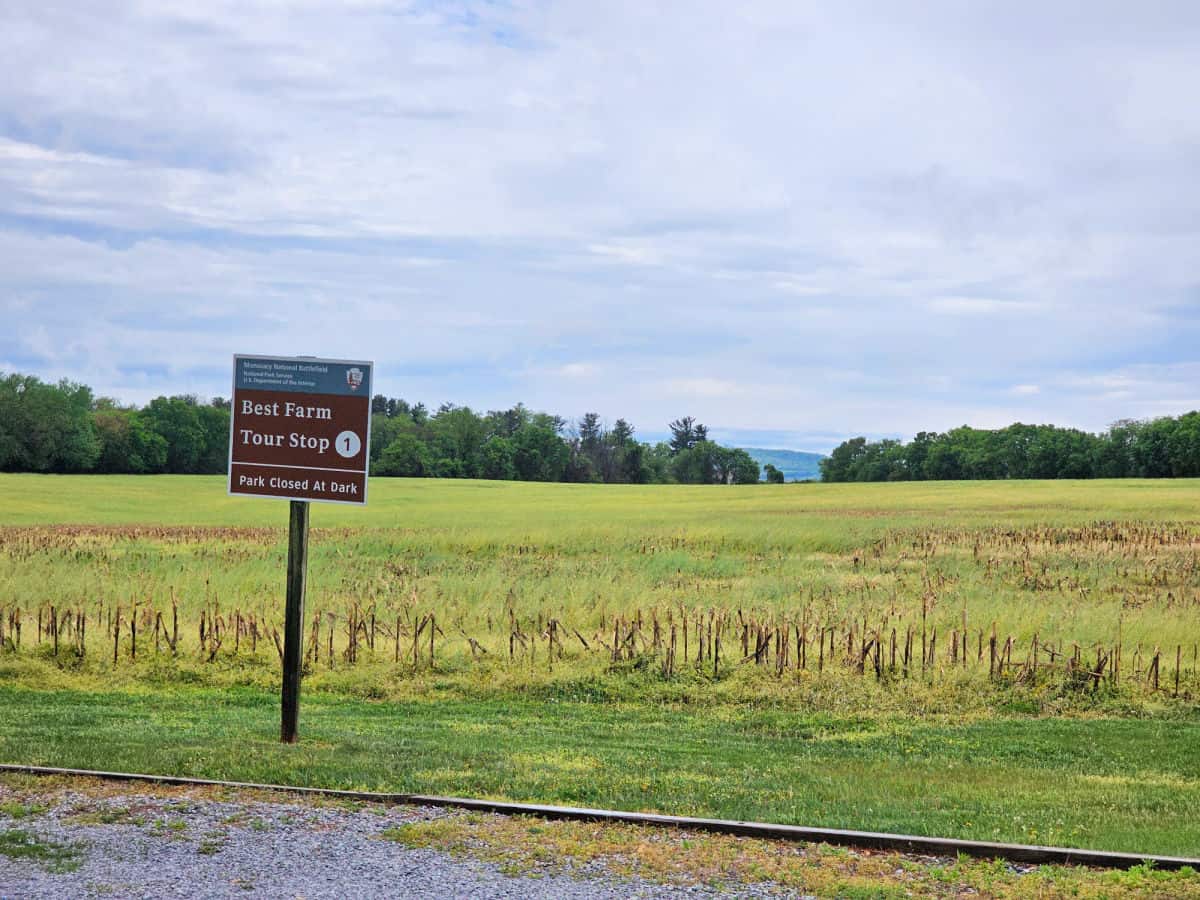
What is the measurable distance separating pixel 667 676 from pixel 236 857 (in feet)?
29.4

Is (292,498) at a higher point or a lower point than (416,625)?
higher

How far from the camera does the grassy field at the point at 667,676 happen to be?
30.2ft

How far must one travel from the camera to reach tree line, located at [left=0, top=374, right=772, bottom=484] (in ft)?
259

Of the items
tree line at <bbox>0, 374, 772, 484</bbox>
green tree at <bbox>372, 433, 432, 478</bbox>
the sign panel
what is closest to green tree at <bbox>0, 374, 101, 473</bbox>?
tree line at <bbox>0, 374, 772, 484</bbox>

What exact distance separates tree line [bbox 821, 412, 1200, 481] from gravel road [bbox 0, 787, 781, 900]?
3351 inches

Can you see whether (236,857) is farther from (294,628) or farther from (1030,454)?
(1030,454)

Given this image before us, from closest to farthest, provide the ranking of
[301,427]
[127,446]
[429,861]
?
[429,861] < [301,427] < [127,446]

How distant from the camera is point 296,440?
34.6 feet

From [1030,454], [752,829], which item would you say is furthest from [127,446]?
[752,829]

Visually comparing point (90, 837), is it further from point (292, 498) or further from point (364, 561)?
point (364, 561)

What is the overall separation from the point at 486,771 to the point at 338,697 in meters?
5.69

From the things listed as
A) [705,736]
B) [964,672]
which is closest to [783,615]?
[964,672]

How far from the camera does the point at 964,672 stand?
15.2 metres

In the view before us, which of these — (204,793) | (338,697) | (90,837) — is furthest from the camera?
(338,697)
